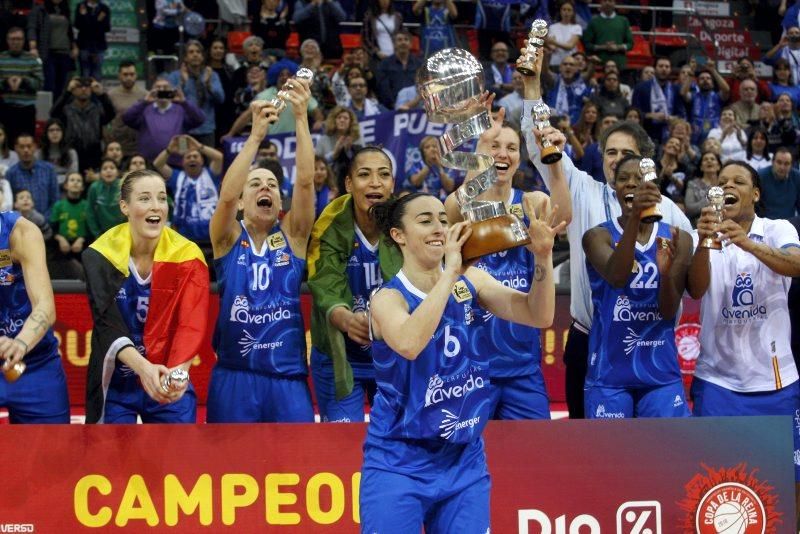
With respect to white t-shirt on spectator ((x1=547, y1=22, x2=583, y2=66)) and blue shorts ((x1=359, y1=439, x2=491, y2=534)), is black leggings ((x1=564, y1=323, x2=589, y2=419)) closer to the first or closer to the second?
blue shorts ((x1=359, y1=439, x2=491, y2=534))

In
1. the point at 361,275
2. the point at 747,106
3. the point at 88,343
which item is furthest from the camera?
the point at 747,106

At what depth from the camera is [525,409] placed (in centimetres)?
611

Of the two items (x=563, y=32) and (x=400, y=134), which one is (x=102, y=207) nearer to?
(x=400, y=134)

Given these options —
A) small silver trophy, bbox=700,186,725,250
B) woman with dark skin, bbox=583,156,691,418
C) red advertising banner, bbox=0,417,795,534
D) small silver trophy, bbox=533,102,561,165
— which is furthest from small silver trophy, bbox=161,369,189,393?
small silver trophy, bbox=700,186,725,250

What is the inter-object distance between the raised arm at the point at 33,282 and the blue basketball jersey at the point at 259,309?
0.86 metres

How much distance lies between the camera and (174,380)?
549cm

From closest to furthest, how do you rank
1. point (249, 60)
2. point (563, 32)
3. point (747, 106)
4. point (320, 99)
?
point (320, 99) < point (249, 60) < point (747, 106) < point (563, 32)

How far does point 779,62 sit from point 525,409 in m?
11.5

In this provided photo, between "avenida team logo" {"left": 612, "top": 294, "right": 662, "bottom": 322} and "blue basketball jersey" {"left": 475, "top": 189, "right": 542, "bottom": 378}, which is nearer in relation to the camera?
"avenida team logo" {"left": 612, "top": 294, "right": 662, "bottom": 322}

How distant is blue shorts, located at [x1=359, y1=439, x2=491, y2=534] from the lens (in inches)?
176

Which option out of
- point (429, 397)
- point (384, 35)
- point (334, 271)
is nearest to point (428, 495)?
point (429, 397)

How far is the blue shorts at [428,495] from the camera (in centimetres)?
446

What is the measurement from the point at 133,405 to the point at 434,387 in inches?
80.3

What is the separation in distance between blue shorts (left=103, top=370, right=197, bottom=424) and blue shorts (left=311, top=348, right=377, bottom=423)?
743 mm
